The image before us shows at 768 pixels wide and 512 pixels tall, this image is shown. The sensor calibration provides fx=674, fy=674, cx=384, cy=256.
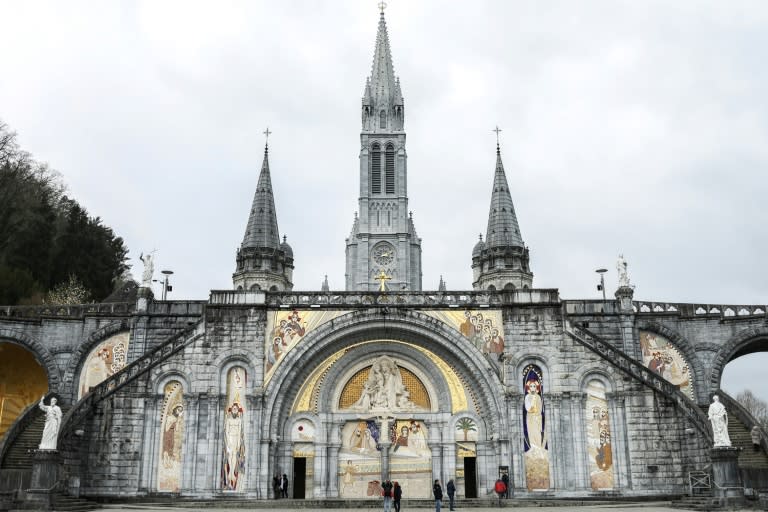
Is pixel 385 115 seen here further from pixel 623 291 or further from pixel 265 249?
pixel 623 291

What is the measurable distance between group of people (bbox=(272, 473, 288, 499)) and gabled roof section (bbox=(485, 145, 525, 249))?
102ft


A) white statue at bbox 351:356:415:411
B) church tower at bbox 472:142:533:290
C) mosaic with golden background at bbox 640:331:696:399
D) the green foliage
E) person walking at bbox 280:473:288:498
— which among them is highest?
church tower at bbox 472:142:533:290

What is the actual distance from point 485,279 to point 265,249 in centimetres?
1841

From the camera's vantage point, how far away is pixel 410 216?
75.5 meters

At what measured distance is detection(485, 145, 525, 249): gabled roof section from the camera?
5353cm

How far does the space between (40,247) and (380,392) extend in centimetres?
2729

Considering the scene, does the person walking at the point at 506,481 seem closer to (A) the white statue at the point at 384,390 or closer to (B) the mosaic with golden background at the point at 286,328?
(A) the white statue at the point at 384,390

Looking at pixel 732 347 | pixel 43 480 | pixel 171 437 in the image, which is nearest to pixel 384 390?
pixel 171 437

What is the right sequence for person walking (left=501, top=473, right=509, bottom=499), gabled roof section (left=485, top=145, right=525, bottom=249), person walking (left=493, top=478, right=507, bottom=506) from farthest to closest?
gabled roof section (left=485, top=145, right=525, bottom=249)
person walking (left=501, top=473, right=509, bottom=499)
person walking (left=493, top=478, right=507, bottom=506)

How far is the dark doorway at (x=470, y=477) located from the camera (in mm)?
28844

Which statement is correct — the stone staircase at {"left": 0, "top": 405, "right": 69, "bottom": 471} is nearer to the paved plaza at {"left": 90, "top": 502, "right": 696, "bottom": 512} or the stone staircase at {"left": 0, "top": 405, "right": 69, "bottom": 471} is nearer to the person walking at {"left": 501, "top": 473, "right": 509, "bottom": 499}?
the paved plaza at {"left": 90, "top": 502, "right": 696, "bottom": 512}

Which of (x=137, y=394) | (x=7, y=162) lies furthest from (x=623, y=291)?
(x=7, y=162)

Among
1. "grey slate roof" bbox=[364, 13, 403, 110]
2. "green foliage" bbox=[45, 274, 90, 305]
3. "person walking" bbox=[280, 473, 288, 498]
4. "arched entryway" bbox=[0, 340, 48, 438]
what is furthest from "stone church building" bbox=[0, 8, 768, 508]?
"grey slate roof" bbox=[364, 13, 403, 110]

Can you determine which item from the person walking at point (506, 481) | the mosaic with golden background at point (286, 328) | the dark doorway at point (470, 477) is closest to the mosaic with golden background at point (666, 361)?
the person walking at point (506, 481)
